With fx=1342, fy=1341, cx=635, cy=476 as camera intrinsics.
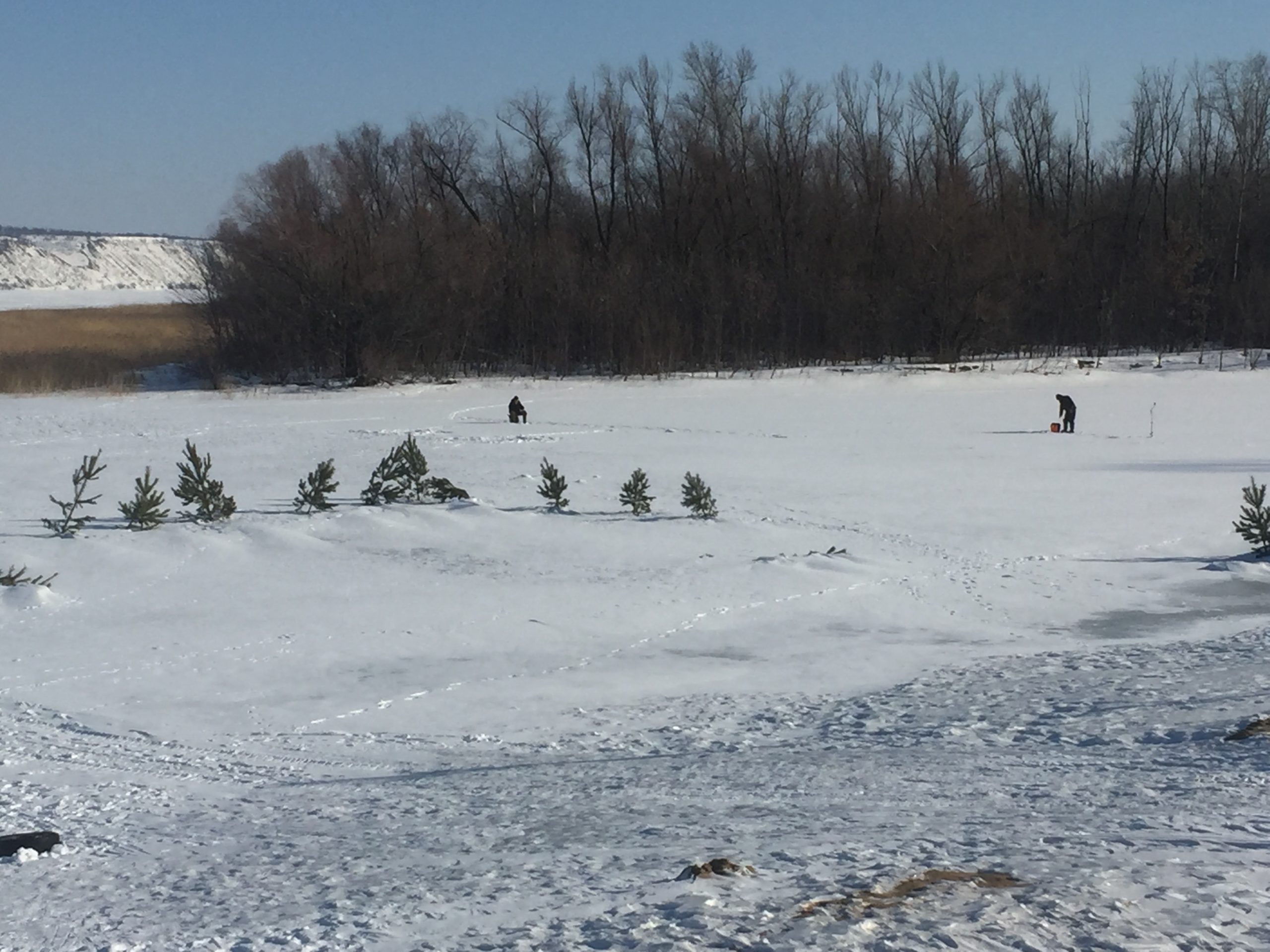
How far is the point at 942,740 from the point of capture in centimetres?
727

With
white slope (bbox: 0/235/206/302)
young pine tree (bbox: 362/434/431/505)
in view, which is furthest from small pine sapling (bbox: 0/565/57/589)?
white slope (bbox: 0/235/206/302)

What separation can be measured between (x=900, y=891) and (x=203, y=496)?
445 inches

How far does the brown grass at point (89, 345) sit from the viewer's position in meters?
37.3

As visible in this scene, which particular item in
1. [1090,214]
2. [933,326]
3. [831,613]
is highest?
[1090,214]

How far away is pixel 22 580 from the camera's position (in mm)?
11273

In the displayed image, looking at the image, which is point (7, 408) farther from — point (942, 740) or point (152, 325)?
point (152, 325)

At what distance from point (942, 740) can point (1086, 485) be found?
1340 cm

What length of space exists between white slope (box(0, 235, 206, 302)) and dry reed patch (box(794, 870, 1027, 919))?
167250 millimetres

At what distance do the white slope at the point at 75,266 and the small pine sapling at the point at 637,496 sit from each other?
156 meters

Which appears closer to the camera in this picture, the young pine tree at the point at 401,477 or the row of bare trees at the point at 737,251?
the young pine tree at the point at 401,477

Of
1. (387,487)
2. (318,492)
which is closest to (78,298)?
(387,487)

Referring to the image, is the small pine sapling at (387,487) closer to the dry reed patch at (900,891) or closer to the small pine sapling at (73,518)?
the small pine sapling at (73,518)

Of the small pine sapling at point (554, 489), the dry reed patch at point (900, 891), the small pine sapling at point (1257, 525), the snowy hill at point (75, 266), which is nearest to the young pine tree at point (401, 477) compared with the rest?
the small pine sapling at point (554, 489)

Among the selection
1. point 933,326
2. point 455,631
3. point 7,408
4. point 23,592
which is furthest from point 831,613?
point 933,326
